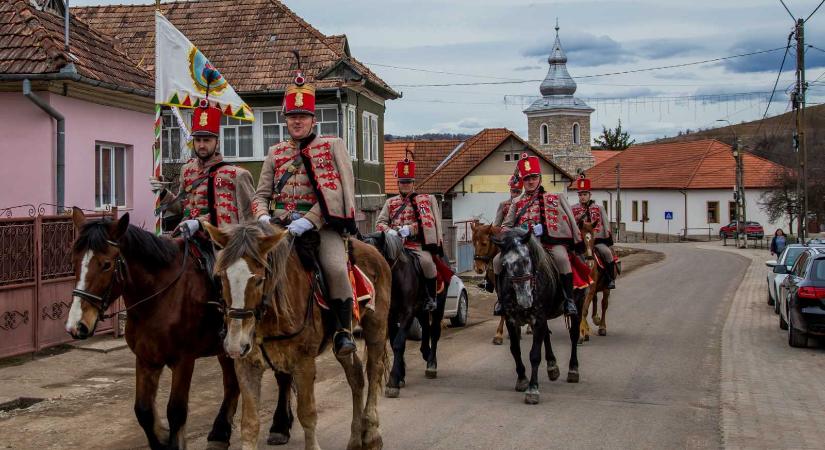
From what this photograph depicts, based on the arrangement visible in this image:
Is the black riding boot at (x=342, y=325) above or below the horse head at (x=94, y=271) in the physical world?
below

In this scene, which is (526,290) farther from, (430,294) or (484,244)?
(484,244)

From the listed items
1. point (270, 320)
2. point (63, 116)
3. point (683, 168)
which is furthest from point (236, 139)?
point (683, 168)

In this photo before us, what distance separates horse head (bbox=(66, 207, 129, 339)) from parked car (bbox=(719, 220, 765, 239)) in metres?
62.2

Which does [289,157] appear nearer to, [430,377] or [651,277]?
[430,377]

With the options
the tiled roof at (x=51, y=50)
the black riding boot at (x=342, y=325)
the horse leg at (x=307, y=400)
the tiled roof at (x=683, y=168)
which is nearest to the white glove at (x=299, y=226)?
the black riding boot at (x=342, y=325)

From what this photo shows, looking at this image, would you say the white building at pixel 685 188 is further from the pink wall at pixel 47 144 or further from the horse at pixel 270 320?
the horse at pixel 270 320

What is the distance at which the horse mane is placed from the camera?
259 inches

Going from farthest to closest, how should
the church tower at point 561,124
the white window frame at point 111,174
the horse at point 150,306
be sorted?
the church tower at point 561,124 < the white window frame at point 111,174 < the horse at point 150,306

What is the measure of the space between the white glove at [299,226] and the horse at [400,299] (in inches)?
130

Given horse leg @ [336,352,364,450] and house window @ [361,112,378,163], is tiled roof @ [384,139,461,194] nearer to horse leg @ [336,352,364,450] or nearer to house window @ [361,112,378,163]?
house window @ [361,112,378,163]

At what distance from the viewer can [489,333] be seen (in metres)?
16.0

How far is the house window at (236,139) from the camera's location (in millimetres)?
28141

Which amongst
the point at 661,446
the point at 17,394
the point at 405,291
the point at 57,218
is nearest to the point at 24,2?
the point at 57,218

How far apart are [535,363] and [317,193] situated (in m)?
3.77
